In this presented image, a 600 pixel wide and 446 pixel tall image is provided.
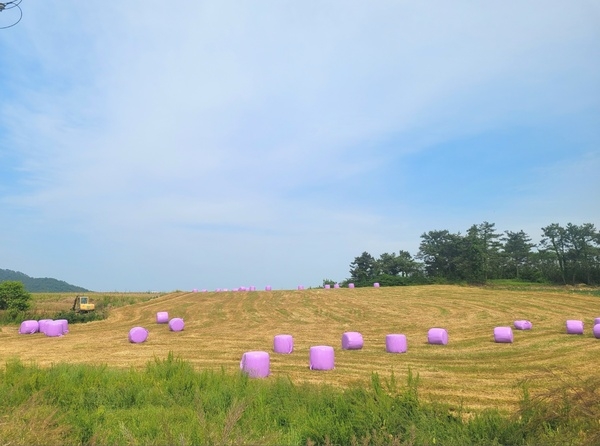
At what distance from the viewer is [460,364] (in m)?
13.9

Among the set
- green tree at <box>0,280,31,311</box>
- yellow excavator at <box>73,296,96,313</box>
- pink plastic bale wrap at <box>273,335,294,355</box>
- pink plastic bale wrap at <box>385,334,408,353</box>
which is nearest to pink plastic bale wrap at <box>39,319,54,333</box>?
green tree at <box>0,280,31,311</box>

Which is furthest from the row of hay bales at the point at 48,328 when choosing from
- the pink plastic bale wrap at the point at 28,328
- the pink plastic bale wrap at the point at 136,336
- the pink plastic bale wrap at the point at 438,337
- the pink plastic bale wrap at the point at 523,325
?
the pink plastic bale wrap at the point at 523,325

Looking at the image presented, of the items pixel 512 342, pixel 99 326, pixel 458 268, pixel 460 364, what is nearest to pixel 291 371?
pixel 460 364

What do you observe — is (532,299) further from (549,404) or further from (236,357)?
(549,404)

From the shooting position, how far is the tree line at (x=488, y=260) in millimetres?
59219

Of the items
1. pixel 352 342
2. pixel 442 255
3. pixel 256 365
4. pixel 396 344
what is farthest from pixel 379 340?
pixel 442 255

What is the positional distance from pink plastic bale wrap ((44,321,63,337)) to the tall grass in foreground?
14.6 m

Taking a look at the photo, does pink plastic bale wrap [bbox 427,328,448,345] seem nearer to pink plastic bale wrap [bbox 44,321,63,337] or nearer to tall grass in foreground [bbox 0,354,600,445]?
tall grass in foreground [bbox 0,354,600,445]

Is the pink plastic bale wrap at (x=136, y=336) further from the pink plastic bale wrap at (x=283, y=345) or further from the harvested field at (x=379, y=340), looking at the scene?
the pink plastic bale wrap at (x=283, y=345)

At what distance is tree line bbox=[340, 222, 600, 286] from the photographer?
59219mm

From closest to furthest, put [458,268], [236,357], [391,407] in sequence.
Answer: [391,407]
[236,357]
[458,268]

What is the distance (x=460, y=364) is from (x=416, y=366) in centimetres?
143

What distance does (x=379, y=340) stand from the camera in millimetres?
19594

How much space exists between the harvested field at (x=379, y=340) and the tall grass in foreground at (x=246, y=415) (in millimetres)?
813
